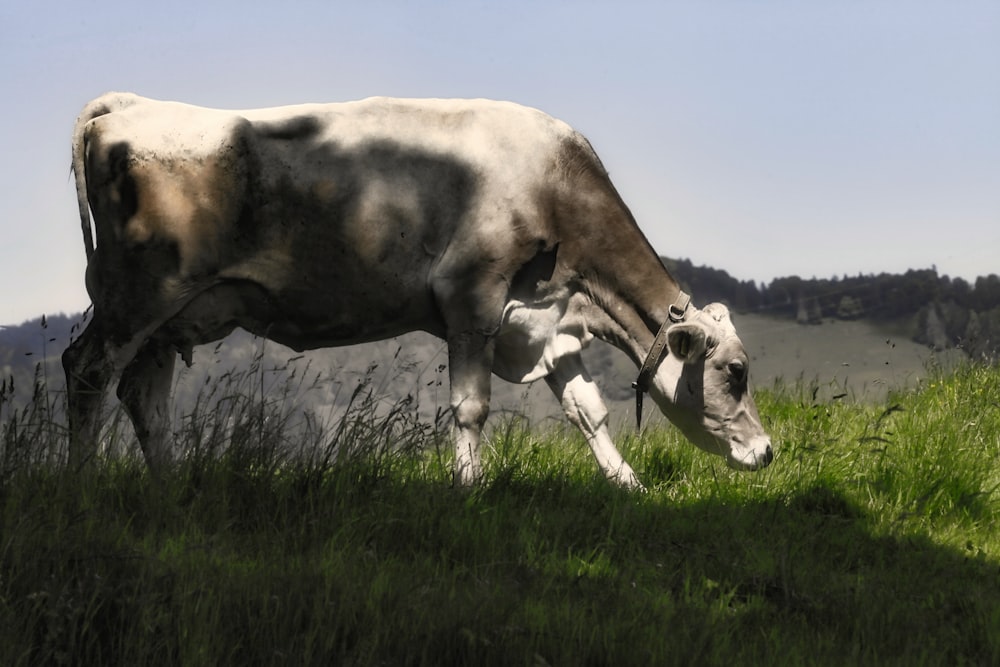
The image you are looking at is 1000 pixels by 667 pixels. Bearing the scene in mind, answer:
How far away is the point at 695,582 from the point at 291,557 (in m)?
1.87

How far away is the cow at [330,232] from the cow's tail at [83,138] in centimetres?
1

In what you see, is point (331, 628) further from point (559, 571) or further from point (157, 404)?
point (157, 404)

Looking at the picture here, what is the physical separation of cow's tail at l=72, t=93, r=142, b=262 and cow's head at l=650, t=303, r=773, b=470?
367 centimetres

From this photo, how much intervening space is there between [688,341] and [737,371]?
394 millimetres

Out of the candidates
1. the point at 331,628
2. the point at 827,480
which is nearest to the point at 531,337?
the point at 827,480

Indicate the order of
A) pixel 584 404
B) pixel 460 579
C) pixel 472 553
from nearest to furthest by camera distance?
1. pixel 460 579
2. pixel 472 553
3. pixel 584 404

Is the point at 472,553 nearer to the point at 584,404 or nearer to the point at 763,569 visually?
the point at 763,569

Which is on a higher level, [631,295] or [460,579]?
[631,295]

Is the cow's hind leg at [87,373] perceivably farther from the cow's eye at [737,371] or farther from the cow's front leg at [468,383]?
the cow's eye at [737,371]

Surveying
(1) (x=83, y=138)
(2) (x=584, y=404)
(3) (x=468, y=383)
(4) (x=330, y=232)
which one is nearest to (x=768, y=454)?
(2) (x=584, y=404)

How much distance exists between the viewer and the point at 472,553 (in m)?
5.40

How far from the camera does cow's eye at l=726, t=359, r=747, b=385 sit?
25.1 feet

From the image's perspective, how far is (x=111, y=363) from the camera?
708 centimetres

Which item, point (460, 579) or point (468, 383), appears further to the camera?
point (468, 383)
